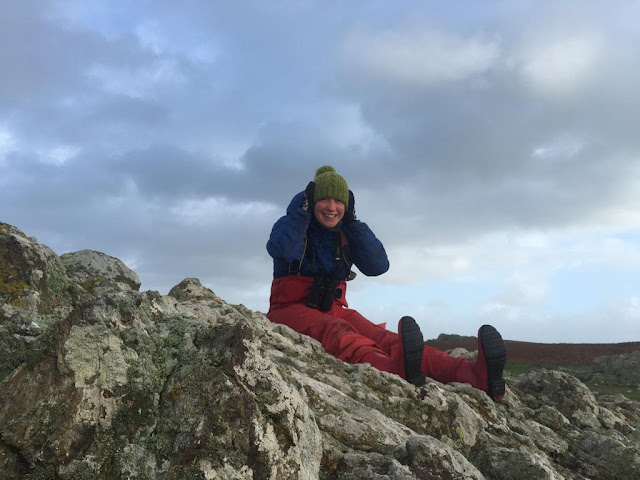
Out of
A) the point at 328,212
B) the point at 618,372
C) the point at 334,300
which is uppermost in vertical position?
the point at 328,212

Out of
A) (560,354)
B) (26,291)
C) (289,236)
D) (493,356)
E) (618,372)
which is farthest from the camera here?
(560,354)

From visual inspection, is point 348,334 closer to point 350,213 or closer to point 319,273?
point 319,273

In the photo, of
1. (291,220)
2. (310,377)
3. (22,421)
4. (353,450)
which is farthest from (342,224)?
(22,421)

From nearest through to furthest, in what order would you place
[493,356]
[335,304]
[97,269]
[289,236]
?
[493,356] → [289,236] → [335,304] → [97,269]

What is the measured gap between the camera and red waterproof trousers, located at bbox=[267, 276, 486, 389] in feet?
27.1

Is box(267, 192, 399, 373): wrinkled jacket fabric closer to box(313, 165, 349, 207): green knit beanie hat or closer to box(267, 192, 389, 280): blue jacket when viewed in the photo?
box(267, 192, 389, 280): blue jacket

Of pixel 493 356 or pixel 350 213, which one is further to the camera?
pixel 350 213

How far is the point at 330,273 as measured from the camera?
33.7ft

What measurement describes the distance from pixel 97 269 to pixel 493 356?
9227mm

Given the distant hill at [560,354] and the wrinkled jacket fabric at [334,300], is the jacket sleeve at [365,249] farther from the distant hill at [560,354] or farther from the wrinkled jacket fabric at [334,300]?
the distant hill at [560,354]

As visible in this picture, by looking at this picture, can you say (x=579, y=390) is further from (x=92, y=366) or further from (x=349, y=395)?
(x=92, y=366)

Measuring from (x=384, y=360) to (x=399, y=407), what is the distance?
1.47m

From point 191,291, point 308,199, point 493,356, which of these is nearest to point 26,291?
point 191,291

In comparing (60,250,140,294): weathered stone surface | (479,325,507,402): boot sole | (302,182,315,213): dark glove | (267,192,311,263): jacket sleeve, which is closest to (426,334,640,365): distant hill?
(479,325,507,402): boot sole
